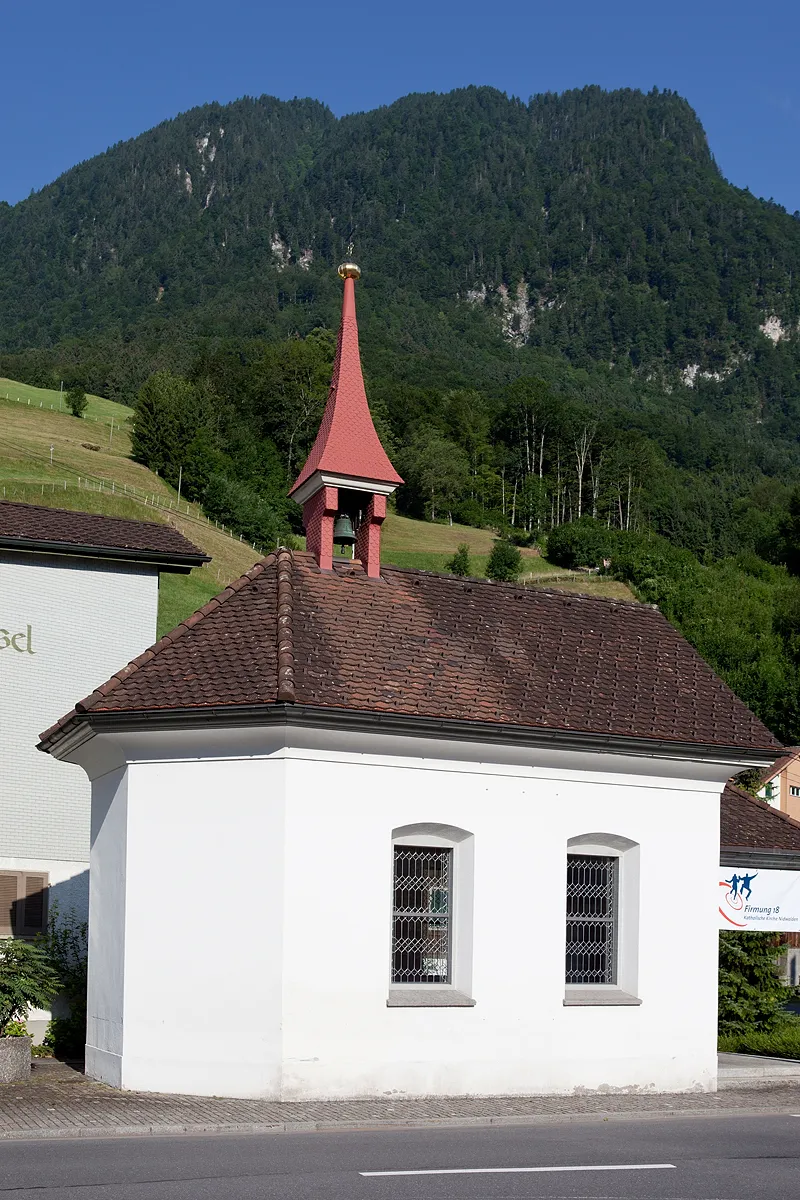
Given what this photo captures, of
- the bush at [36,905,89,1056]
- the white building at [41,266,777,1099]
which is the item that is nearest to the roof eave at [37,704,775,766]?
the white building at [41,266,777,1099]

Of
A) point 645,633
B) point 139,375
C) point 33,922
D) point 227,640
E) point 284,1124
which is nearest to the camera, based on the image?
point 284,1124

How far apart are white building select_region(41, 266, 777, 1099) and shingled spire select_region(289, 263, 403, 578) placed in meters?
0.07

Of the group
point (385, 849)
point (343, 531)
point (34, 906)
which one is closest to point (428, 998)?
point (385, 849)

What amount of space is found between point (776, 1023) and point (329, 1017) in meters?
11.0

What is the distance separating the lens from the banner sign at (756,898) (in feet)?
67.0

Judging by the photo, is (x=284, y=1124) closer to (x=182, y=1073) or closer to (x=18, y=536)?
(x=182, y=1073)

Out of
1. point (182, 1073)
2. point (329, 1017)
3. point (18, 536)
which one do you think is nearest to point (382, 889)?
point (329, 1017)

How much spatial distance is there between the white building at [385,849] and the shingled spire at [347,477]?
67mm

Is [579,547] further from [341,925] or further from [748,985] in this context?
[341,925]

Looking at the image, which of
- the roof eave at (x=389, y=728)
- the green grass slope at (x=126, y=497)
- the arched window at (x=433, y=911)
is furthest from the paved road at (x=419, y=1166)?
the green grass slope at (x=126, y=497)

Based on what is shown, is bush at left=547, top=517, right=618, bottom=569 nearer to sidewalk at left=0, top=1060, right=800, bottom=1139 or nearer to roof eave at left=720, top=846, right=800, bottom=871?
roof eave at left=720, top=846, right=800, bottom=871

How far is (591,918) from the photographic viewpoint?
18.1 metres

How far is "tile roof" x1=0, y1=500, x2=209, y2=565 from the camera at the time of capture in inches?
942

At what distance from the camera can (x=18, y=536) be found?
23.8m
